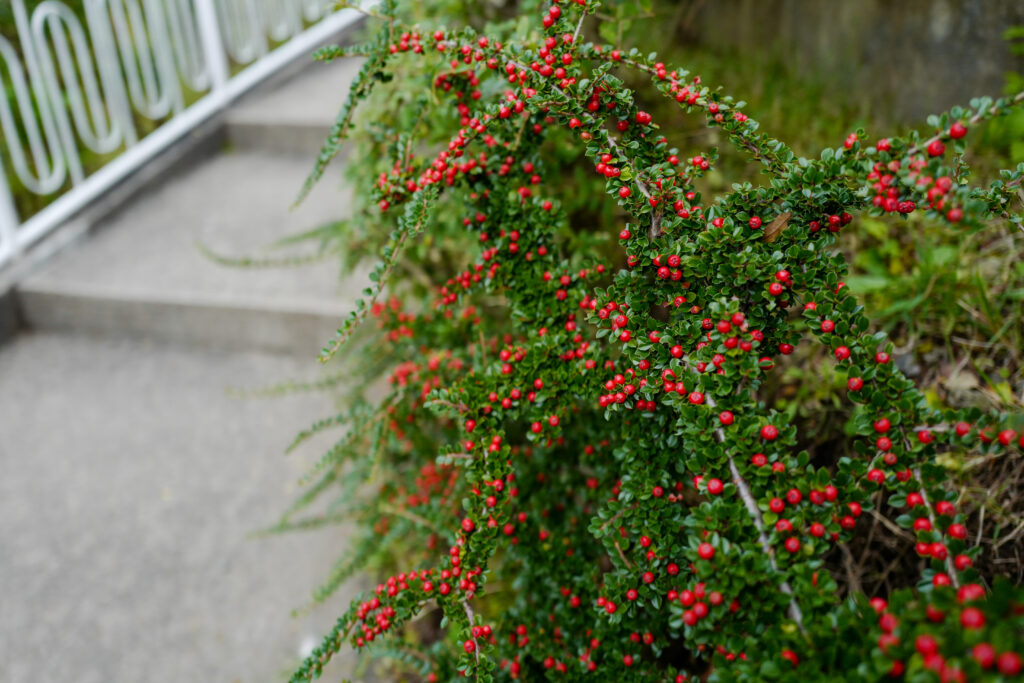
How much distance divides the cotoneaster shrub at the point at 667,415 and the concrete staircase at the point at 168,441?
0.73 meters

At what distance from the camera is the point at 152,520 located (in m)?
2.11

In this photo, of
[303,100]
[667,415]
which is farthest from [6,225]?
[667,415]

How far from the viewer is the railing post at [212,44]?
3.69 meters

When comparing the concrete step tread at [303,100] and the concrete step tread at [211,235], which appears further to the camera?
the concrete step tread at [303,100]

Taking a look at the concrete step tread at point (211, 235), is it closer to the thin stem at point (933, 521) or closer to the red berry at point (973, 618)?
the thin stem at point (933, 521)

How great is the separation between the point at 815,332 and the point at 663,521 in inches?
13.3

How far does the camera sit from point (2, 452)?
7.59ft

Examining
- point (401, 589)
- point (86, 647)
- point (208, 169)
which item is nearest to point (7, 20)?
point (208, 169)

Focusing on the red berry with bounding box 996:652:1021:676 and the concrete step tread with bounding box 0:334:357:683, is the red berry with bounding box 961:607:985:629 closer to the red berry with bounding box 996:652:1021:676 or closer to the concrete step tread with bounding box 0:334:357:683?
the red berry with bounding box 996:652:1021:676

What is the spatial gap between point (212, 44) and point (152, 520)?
8.69 feet

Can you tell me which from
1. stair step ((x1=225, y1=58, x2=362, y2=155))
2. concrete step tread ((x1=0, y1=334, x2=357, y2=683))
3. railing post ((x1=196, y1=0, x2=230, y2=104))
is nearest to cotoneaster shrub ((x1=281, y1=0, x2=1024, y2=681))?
concrete step tread ((x1=0, y1=334, x2=357, y2=683))

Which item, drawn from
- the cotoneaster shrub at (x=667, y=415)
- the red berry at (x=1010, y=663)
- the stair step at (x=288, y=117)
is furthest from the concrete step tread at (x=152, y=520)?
the red berry at (x=1010, y=663)

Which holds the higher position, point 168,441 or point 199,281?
point 199,281

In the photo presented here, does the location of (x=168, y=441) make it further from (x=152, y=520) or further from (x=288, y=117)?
(x=288, y=117)
